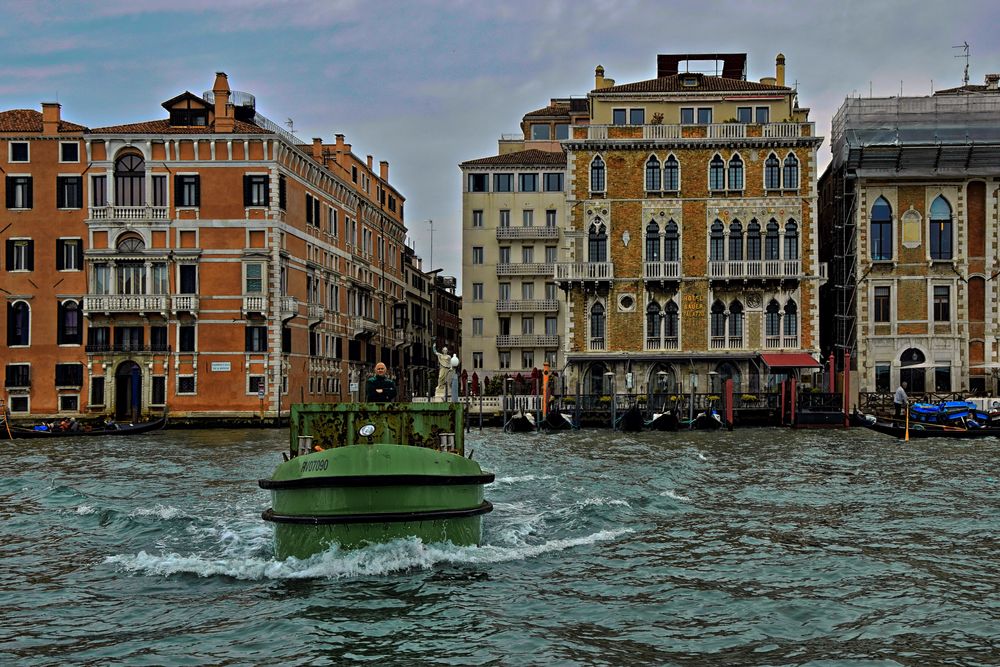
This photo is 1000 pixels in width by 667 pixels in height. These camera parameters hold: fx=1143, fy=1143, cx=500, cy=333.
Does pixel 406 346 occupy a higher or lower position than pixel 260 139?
lower

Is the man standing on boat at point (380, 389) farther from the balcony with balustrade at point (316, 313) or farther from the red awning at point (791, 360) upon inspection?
the balcony with balustrade at point (316, 313)

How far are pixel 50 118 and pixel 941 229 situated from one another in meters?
35.6

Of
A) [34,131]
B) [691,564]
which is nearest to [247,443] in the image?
[34,131]

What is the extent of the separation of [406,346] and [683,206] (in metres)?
26.1

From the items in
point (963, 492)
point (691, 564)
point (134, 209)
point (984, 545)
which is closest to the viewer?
point (691, 564)

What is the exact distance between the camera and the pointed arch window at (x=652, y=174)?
4653 centimetres

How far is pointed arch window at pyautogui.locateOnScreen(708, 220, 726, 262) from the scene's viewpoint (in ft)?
152

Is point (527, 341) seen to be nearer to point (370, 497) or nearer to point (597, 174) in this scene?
point (597, 174)

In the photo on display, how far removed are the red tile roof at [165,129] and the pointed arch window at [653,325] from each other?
16.8m

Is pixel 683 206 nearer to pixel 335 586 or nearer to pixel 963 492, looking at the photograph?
pixel 963 492

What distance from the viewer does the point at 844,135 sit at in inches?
1893

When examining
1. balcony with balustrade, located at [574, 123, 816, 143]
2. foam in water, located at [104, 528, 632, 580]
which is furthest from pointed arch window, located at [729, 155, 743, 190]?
foam in water, located at [104, 528, 632, 580]

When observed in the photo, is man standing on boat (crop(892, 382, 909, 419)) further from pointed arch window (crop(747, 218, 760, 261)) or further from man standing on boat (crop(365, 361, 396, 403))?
man standing on boat (crop(365, 361, 396, 403))

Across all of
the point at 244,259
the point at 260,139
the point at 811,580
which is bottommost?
the point at 811,580
